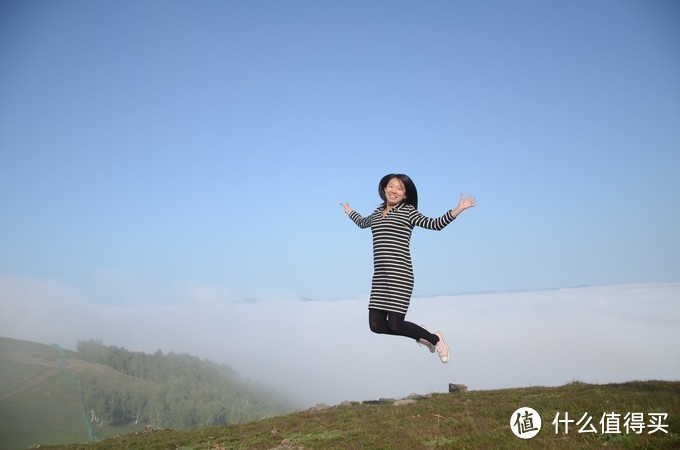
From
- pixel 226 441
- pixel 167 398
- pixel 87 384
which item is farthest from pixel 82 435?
pixel 226 441

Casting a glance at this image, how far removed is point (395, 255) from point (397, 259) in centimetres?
8

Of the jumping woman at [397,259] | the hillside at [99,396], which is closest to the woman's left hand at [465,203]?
the jumping woman at [397,259]

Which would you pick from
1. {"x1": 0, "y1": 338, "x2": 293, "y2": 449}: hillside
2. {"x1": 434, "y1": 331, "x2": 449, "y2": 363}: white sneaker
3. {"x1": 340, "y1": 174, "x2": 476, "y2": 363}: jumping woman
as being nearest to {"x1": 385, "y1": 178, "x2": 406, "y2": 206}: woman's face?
{"x1": 340, "y1": 174, "x2": 476, "y2": 363}: jumping woman

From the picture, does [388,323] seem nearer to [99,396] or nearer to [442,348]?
[442,348]

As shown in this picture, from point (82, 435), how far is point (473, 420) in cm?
9758

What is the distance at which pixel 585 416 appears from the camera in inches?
322

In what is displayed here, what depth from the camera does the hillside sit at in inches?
3435

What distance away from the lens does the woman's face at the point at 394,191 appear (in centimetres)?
881

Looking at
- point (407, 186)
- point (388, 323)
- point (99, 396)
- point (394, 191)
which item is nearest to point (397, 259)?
point (388, 323)

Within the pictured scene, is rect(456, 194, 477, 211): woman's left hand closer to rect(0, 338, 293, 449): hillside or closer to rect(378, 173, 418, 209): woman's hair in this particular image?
rect(378, 173, 418, 209): woman's hair

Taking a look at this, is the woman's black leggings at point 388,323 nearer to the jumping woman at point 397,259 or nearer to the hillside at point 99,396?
the jumping woman at point 397,259

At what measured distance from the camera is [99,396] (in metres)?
118

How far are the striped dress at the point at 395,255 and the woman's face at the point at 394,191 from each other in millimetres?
188

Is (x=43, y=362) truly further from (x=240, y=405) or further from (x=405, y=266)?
(x=405, y=266)
